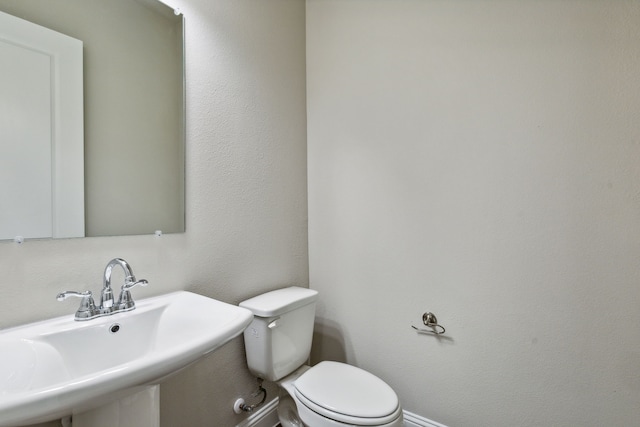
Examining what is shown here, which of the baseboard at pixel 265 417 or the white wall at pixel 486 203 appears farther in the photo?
the baseboard at pixel 265 417

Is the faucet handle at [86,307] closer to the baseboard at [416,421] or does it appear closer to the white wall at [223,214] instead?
the white wall at [223,214]

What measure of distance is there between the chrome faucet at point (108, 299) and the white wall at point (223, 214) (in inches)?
2.8

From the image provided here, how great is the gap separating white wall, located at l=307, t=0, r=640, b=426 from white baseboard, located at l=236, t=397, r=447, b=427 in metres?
0.05

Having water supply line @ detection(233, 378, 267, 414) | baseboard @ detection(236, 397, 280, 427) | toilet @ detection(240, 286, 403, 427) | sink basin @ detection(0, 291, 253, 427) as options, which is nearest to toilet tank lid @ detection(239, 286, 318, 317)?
toilet @ detection(240, 286, 403, 427)

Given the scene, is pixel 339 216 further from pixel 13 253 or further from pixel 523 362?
pixel 13 253

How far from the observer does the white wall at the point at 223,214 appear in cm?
83

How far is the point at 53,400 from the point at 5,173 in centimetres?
66

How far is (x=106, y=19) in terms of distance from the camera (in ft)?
3.10

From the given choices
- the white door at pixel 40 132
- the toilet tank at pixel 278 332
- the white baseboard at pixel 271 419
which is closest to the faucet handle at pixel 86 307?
the white door at pixel 40 132

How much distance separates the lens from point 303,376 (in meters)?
1.23

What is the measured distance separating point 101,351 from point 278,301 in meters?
0.64

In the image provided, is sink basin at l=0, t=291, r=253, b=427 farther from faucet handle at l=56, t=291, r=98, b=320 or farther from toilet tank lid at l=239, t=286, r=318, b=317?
toilet tank lid at l=239, t=286, r=318, b=317

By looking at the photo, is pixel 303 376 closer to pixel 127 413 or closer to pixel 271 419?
pixel 271 419

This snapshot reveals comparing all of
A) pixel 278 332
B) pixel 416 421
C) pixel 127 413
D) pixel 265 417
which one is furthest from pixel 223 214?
pixel 416 421
